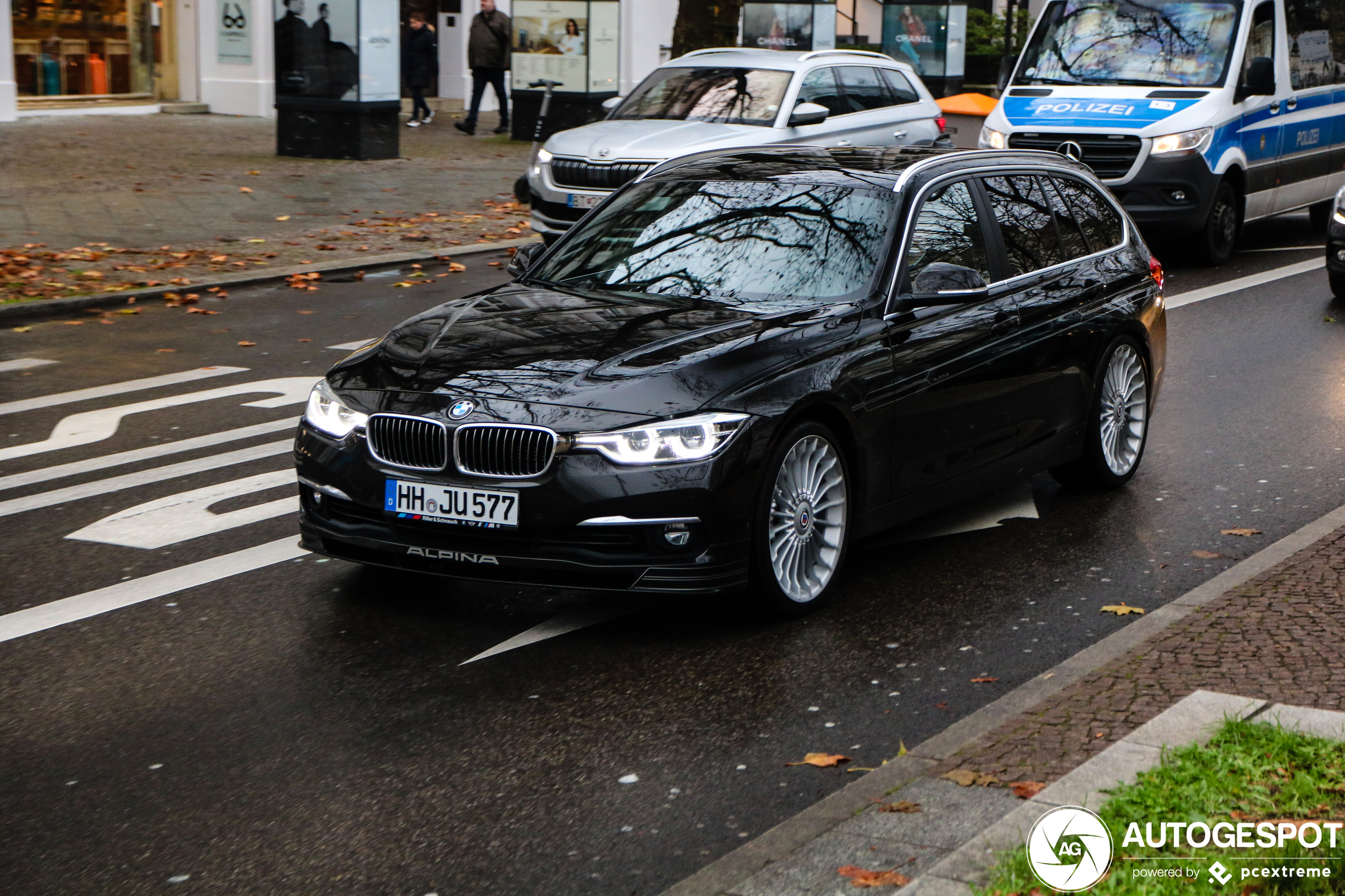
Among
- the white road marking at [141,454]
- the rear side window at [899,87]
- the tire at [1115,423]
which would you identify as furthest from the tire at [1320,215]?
the white road marking at [141,454]

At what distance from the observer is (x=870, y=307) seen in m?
6.40

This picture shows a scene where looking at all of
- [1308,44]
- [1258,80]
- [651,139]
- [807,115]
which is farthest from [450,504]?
[1308,44]

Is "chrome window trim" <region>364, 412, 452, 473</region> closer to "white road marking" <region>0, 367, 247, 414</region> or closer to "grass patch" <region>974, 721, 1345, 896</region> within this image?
"grass patch" <region>974, 721, 1345, 896</region>

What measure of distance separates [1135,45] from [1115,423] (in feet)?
30.6

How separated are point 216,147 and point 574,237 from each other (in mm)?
18025

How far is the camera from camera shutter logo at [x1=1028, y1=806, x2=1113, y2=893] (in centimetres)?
365

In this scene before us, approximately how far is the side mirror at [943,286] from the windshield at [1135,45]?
10363mm

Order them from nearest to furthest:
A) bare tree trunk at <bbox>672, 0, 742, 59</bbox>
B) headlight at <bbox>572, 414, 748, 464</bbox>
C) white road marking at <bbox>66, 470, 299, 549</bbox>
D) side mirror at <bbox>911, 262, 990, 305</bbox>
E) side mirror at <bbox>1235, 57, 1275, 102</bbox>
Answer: headlight at <bbox>572, 414, 748, 464</bbox> → side mirror at <bbox>911, 262, 990, 305</bbox> → white road marking at <bbox>66, 470, 299, 549</bbox> → side mirror at <bbox>1235, 57, 1275, 102</bbox> → bare tree trunk at <bbox>672, 0, 742, 59</bbox>

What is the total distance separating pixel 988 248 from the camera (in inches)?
281

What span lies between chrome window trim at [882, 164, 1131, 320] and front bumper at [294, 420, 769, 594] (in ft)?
3.91

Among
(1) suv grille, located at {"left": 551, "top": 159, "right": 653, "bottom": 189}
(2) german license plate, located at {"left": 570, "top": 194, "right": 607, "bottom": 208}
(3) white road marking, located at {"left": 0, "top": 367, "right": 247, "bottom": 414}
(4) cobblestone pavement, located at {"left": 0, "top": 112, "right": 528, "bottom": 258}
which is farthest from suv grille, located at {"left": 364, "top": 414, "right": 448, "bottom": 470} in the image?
(4) cobblestone pavement, located at {"left": 0, "top": 112, "right": 528, "bottom": 258}

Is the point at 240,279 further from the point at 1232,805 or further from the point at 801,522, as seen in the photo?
the point at 1232,805

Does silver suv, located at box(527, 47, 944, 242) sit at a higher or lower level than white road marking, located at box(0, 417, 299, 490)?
higher

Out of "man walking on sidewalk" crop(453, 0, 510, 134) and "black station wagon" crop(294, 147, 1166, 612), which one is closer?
"black station wagon" crop(294, 147, 1166, 612)
